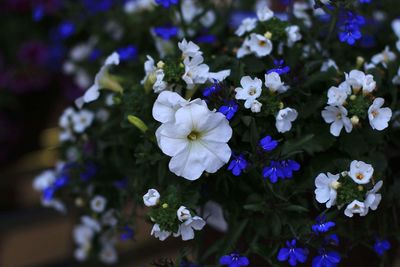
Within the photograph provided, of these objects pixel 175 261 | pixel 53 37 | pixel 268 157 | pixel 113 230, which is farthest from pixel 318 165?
pixel 53 37

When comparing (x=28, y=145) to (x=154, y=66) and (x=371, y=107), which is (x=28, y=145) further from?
(x=371, y=107)

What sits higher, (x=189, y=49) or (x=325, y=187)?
(x=189, y=49)

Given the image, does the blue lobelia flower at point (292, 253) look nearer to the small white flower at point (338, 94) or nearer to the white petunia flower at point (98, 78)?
the small white flower at point (338, 94)

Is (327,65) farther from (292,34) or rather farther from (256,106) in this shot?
(256,106)

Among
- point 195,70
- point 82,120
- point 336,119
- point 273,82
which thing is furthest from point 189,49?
point 82,120

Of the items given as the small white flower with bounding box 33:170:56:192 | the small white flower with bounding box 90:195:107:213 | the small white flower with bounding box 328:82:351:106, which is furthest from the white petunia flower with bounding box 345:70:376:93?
the small white flower with bounding box 33:170:56:192

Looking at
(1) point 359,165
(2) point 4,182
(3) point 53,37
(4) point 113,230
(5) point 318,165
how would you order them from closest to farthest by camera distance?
(1) point 359,165 < (5) point 318,165 < (4) point 113,230 < (3) point 53,37 < (2) point 4,182
